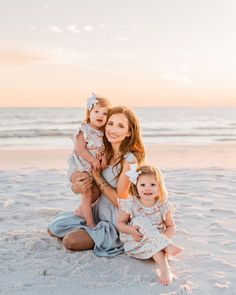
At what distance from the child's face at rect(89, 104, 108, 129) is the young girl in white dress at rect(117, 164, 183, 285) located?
0.59 metres

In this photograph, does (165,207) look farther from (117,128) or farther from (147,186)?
(117,128)

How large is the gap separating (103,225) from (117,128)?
35.2 inches

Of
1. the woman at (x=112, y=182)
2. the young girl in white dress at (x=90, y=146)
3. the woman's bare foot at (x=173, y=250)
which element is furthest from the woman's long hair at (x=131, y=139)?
the woman's bare foot at (x=173, y=250)

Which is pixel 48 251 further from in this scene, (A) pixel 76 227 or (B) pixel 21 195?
(B) pixel 21 195

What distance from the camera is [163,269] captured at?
3471mm

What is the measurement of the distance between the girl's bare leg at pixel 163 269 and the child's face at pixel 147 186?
48 cm

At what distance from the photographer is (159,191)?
3.82 m

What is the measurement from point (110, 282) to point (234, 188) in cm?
403

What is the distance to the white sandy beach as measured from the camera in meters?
3.29

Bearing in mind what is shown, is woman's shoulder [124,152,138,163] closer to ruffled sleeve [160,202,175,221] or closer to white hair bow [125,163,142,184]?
white hair bow [125,163,142,184]

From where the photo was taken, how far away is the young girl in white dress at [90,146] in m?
4.11

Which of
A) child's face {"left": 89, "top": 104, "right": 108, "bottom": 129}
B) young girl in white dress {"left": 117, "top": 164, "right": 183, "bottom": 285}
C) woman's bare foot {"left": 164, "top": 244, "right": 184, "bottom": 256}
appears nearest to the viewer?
woman's bare foot {"left": 164, "top": 244, "right": 184, "bottom": 256}

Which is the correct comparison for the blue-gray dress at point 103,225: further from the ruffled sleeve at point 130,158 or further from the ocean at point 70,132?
the ocean at point 70,132

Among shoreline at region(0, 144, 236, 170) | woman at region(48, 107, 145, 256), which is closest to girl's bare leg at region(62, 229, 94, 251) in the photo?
woman at region(48, 107, 145, 256)
